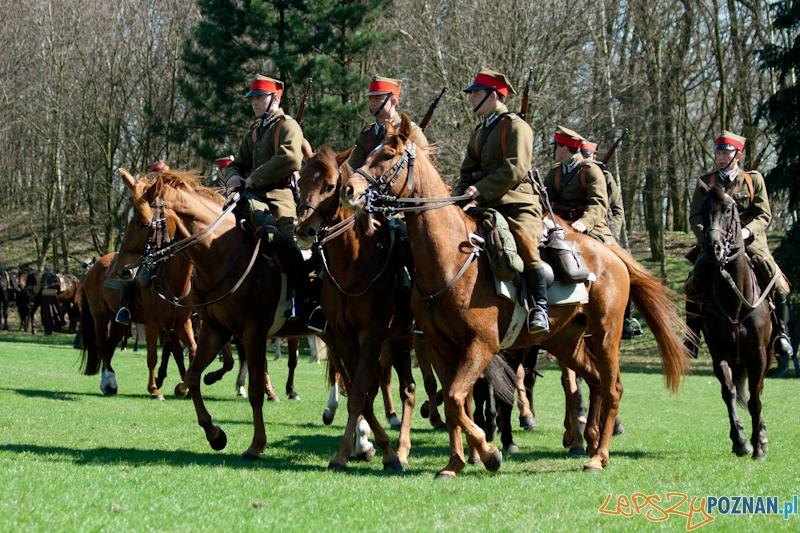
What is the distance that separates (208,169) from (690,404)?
81.4 feet

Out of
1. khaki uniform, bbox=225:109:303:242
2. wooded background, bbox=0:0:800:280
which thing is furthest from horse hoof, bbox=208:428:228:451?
wooded background, bbox=0:0:800:280

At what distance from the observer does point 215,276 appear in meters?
9.63

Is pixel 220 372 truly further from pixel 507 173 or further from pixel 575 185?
pixel 507 173

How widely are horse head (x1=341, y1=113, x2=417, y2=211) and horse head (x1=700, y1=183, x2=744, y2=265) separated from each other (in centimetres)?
399

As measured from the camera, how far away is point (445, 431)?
1277cm

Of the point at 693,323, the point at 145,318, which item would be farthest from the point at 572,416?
the point at 145,318

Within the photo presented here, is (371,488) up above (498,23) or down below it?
below

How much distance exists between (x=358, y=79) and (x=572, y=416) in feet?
69.9

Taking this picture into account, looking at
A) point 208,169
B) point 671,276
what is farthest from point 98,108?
point 671,276

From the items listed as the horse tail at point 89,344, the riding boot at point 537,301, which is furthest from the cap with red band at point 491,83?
the horse tail at point 89,344

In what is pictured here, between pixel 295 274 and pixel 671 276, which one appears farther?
pixel 671 276

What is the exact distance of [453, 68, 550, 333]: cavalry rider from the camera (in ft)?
27.3

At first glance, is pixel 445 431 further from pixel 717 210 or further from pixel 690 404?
pixel 690 404

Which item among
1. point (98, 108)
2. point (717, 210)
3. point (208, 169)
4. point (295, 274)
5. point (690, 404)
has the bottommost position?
point (690, 404)
